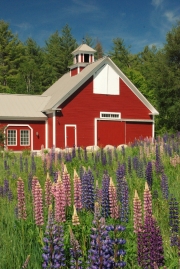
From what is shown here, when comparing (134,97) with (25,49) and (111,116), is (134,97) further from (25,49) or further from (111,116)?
(25,49)

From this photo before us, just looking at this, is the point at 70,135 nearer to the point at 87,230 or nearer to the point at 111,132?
the point at 111,132

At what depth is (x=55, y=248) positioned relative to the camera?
295 centimetres

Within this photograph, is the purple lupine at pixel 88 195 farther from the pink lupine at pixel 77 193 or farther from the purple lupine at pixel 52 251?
the purple lupine at pixel 52 251

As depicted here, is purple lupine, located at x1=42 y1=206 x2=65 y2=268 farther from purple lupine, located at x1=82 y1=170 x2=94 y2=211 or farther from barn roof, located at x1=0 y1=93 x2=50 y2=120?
barn roof, located at x1=0 y1=93 x2=50 y2=120

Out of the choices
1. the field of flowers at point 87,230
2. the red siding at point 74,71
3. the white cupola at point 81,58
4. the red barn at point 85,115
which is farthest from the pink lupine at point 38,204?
the red siding at point 74,71

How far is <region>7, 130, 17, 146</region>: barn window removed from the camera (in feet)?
95.8

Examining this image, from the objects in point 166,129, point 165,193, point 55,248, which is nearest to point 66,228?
point 55,248

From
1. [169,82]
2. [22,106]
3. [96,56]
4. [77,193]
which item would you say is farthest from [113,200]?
[96,56]

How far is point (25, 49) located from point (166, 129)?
38.2 meters

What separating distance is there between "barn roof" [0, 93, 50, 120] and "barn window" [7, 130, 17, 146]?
1.16m

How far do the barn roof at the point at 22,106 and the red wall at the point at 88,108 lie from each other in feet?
7.27

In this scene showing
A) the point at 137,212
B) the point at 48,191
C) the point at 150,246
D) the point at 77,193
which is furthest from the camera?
the point at 48,191

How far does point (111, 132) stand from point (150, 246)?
27252 mm

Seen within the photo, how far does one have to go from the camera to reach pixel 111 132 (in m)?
30.4
